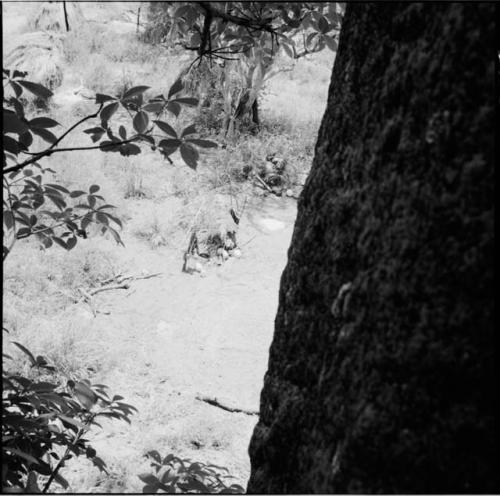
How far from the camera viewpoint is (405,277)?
792 millimetres

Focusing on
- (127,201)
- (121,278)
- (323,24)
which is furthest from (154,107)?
(127,201)

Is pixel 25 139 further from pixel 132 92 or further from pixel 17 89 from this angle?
pixel 132 92

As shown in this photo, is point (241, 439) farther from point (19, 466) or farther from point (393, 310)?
point (393, 310)

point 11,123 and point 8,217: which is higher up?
point 11,123

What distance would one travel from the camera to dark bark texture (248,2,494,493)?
712mm

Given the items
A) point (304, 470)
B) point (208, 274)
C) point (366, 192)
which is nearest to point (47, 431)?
point (304, 470)

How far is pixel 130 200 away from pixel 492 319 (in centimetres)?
662

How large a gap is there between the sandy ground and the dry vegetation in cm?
2

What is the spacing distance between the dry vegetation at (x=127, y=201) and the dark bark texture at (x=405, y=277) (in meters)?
2.59

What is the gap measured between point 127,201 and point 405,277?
6458 mm

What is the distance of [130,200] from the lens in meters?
7.01

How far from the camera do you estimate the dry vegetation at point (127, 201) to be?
3971mm

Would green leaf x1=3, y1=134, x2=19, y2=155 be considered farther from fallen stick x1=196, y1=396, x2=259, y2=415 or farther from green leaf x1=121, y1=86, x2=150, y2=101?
fallen stick x1=196, y1=396, x2=259, y2=415

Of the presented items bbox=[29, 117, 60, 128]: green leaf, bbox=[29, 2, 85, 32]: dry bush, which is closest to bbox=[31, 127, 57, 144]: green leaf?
bbox=[29, 117, 60, 128]: green leaf
